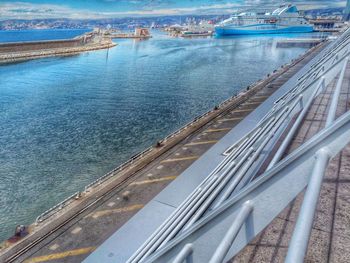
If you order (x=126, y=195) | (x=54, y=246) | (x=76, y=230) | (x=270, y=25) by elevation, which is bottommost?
(x=54, y=246)

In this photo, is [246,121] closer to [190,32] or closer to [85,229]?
[85,229]

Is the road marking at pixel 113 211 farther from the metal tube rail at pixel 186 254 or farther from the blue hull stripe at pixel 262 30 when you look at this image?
the blue hull stripe at pixel 262 30

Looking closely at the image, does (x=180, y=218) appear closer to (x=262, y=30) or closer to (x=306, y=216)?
(x=306, y=216)

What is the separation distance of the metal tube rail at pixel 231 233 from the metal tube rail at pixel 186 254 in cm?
48

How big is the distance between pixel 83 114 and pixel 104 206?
14.0 m

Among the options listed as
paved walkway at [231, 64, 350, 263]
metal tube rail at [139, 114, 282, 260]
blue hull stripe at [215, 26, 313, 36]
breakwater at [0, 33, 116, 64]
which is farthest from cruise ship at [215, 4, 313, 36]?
metal tube rail at [139, 114, 282, 260]

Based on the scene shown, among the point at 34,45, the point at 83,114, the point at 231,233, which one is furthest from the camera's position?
the point at 34,45

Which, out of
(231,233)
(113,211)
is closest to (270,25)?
(113,211)

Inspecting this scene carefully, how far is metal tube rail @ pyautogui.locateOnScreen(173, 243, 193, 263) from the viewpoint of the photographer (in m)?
2.43

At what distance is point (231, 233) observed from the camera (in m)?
2.13

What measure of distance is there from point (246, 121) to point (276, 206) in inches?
478

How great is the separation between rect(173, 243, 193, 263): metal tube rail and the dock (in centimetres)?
504

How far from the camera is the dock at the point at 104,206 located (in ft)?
23.0

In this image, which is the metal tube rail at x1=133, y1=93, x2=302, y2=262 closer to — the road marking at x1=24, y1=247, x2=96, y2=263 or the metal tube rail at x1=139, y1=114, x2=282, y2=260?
the metal tube rail at x1=139, y1=114, x2=282, y2=260
